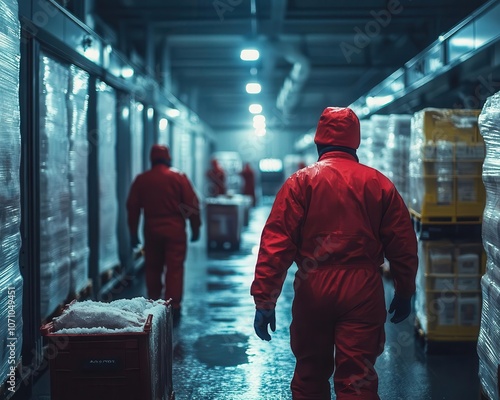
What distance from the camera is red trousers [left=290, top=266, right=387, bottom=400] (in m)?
3.45

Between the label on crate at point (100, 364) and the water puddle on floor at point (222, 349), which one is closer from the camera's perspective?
the label on crate at point (100, 364)

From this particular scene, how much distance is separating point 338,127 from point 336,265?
80 cm

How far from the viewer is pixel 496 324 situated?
405 cm

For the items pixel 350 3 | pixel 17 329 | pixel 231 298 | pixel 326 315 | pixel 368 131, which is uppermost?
pixel 350 3

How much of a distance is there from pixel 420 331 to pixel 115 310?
3.41m

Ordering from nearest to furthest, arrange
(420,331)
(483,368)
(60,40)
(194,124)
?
1. (483,368)
2. (60,40)
3. (420,331)
4. (194,124)

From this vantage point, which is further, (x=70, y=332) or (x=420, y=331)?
(x=420, y=331)

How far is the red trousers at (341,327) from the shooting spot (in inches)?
136

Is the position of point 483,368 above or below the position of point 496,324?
below

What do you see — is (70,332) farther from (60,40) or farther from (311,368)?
(60,40)

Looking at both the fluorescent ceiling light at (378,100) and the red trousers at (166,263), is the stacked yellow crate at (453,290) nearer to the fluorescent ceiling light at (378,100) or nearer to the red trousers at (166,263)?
the red trousers at (166,263)

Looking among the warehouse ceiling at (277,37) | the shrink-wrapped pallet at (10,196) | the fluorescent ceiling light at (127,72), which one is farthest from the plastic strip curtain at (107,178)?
the shrink-wrapped pallet at (10,196)

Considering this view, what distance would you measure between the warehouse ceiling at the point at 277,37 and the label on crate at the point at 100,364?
6.75 metres

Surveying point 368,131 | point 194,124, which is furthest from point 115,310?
point 194,124
